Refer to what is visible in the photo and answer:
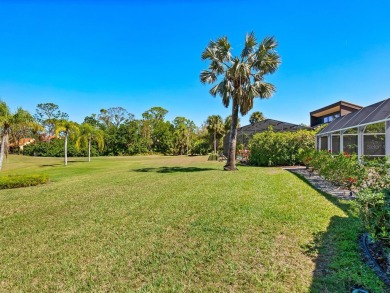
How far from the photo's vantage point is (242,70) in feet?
40.3

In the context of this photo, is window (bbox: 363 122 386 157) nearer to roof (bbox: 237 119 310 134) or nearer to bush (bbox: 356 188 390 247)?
roof (bbox: 237 119 310 134)

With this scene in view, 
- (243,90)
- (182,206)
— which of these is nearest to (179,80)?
(243,90)

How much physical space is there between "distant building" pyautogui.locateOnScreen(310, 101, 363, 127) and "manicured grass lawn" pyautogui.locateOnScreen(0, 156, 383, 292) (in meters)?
22.4

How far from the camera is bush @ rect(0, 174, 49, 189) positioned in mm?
9122

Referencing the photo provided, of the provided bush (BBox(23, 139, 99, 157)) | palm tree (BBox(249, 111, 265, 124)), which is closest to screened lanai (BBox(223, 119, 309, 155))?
palm tree (BBox(249, 111, 265, 124))

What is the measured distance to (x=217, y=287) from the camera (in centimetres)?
241

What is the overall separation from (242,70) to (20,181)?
11.5 m

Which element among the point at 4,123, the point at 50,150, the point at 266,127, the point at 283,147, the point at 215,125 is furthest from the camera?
the point at 50,150

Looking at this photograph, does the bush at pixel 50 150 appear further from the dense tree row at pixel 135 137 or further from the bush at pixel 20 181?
the bush at pixel 20 181

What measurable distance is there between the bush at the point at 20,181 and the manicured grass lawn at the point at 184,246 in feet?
11.3

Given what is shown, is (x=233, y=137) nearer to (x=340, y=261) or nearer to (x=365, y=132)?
(x=365, y=132)

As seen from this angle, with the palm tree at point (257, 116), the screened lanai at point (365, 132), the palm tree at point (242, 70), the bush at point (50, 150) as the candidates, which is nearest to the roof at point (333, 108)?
the screened lanai at point (365, 132)

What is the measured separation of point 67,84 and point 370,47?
3286 cm

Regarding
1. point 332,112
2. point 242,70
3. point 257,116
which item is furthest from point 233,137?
point 257,116
